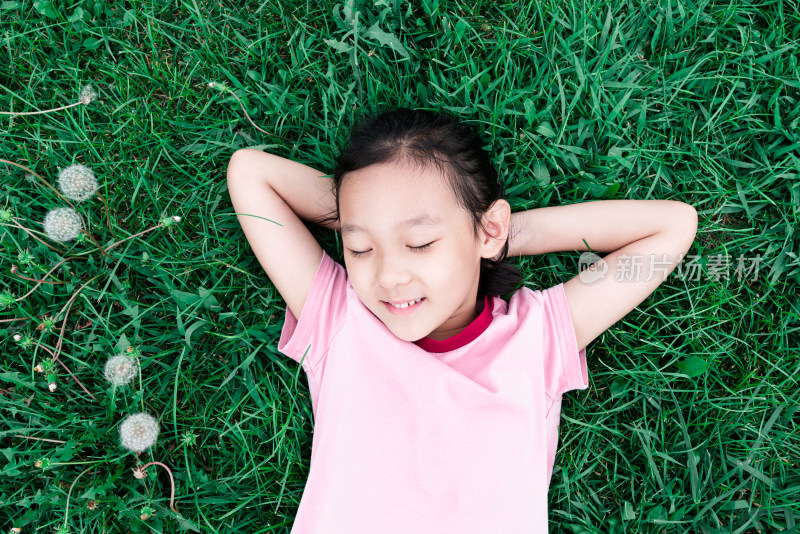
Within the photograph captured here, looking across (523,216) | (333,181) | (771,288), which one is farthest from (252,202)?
(771,288)

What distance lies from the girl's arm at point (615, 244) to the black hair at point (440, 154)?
0.22 meters

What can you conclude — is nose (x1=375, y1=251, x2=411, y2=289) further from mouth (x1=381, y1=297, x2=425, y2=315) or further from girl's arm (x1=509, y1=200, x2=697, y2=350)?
girl's arm (x1=509, y1=200, x2=697, y2=350)

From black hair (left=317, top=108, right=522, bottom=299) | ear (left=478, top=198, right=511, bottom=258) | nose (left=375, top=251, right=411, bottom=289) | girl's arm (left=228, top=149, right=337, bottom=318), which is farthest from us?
girl's arm (left=228, top=149, right=337, bottom=318)

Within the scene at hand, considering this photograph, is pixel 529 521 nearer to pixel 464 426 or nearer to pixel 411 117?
pixel 464 426

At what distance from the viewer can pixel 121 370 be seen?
7.09ft

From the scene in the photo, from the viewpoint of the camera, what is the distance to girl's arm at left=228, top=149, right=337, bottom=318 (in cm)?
200

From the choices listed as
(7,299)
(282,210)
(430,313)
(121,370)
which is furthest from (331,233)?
(7,299)

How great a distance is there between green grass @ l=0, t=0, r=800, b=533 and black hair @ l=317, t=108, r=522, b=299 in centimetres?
17

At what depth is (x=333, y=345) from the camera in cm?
196

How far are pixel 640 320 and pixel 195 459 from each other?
1792 mm

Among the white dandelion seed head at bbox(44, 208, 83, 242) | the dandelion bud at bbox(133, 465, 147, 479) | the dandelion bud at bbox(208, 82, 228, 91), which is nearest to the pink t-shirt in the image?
the dandelion bud at bbox(133, 465, 147, 479)

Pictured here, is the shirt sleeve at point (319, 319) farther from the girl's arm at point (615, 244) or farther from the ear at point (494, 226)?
the girl's arm at point (615, 244)
